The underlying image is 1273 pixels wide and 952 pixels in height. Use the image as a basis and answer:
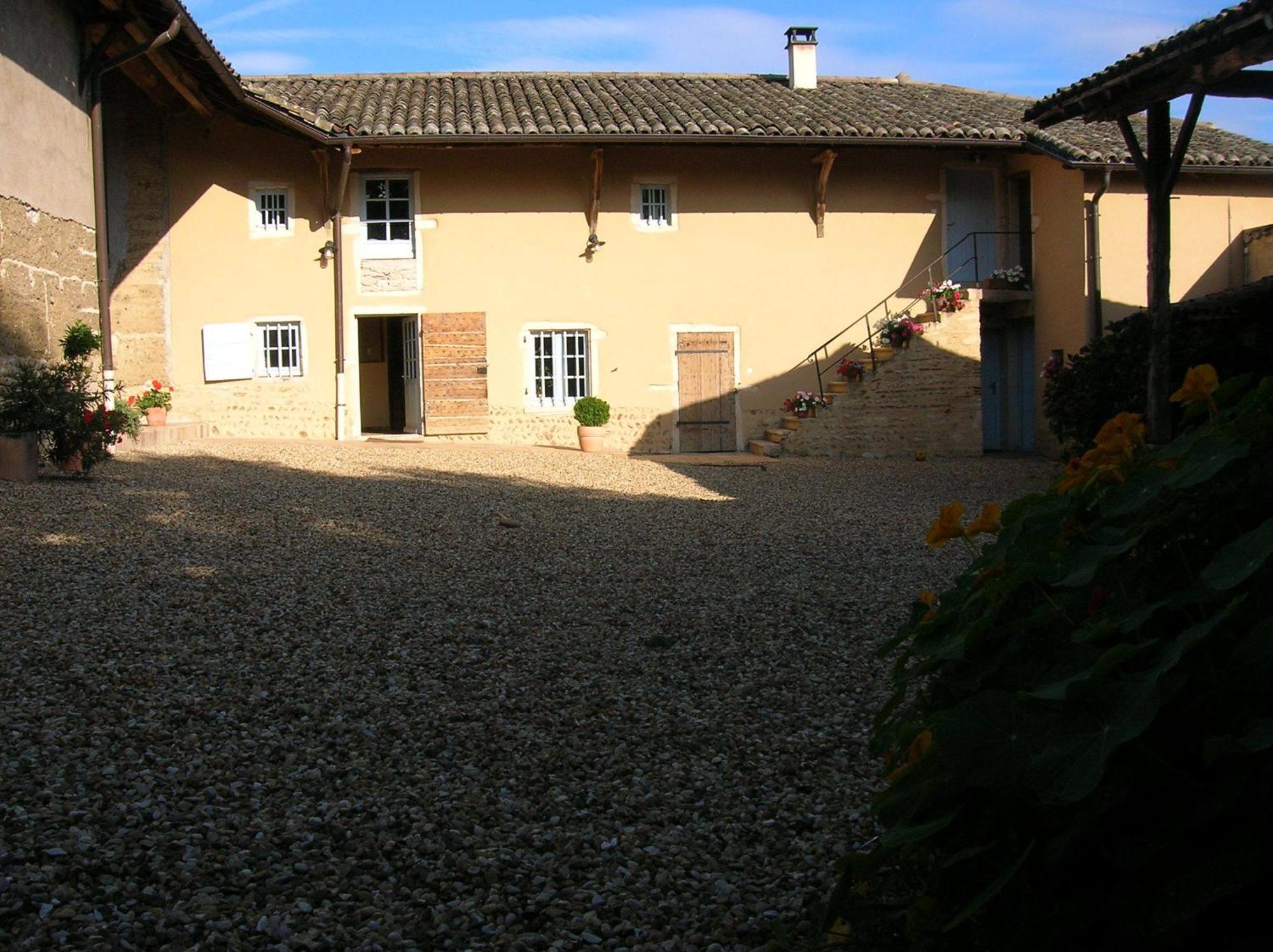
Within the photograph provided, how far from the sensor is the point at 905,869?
5.78ft

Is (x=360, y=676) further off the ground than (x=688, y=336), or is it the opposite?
(x=688, y=336)

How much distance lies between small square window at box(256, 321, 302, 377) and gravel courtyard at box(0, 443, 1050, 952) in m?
8.04

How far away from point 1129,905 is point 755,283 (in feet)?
48.8

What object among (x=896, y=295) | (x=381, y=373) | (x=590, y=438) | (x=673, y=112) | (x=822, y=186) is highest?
(x=673, y=112)

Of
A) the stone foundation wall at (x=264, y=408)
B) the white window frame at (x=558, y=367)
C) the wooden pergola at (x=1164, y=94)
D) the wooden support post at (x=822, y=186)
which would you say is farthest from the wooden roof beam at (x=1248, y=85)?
the stone foundation wall at (x=264, y=408)

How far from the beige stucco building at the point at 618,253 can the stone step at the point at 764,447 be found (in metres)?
0.22

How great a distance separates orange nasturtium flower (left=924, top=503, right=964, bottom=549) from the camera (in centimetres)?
200

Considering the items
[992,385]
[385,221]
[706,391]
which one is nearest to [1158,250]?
[706,391]

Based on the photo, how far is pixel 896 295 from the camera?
16141mm

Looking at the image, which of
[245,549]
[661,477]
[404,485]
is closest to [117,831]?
[245,549]

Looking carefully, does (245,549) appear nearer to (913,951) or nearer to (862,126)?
(913,951)

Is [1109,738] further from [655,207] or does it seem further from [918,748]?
[655,207]

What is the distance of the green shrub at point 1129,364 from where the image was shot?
856 cm

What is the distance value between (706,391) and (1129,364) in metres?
7.07
